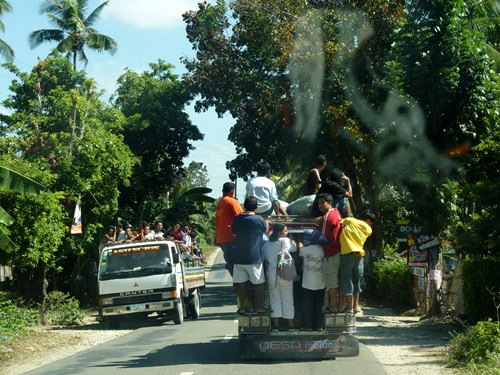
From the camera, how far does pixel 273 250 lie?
391 inches

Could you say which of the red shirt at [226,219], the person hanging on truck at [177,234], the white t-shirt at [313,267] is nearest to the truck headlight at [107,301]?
the person hanging on truck at [177,234]

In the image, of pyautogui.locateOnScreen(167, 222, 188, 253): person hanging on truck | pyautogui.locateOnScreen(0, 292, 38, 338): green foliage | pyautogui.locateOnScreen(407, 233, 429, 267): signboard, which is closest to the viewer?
pyautogui.locateOnScreen(0, 292, 38, 338): green foliage

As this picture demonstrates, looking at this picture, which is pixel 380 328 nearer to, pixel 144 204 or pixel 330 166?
pixel 330 166

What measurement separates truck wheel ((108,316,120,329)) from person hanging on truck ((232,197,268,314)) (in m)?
7.33

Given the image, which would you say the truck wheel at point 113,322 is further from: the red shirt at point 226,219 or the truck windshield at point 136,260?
the red shirt at point 226,219

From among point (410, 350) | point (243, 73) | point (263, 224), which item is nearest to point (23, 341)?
point (263, 224)

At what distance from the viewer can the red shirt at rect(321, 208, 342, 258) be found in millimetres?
9773

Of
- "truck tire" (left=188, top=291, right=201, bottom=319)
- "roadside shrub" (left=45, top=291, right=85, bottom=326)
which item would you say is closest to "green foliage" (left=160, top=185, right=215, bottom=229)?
"roadside shrub" (left=45, top=291, right=85, bottom=326)

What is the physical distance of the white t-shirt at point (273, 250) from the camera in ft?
32.3

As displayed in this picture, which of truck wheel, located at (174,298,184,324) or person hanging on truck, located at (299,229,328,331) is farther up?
person hanging on truck, located at (299,229,328,331)

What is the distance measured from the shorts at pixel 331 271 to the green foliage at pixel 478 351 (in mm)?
2226

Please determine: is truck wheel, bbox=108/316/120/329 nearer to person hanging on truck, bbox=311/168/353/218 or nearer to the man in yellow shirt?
person hanging on truck, bbox=311/168/353/218

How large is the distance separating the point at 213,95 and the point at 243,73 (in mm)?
2138

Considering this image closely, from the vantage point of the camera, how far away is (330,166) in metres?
24.1
